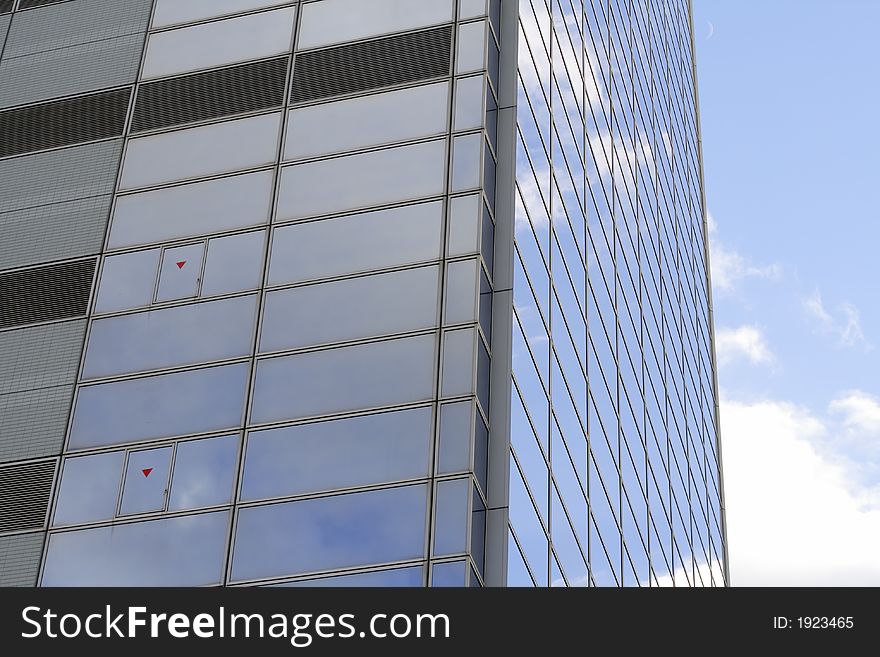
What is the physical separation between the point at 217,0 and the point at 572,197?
982 cm

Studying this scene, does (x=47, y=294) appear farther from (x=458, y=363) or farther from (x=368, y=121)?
(x=458, y=363)

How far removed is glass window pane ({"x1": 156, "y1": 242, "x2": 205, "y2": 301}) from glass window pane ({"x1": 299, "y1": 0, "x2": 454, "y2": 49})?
5.84 m

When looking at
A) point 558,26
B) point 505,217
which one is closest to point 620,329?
point 558,26

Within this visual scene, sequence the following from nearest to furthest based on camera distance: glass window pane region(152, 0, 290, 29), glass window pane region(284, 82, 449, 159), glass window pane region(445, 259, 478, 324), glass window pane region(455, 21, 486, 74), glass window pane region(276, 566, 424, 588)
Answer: glass window pane region(276, 566, 424, 588) < glass window pane region(445, 259, 478, 324) < glass window pane region(284, 82, 449, 159) < glass window pane region(455, 21, 486, 74) < glass window pane region(152, 0, 290, 29)

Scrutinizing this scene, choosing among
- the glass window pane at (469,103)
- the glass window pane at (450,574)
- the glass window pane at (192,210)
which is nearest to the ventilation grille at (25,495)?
the glass window pane at (192,210)

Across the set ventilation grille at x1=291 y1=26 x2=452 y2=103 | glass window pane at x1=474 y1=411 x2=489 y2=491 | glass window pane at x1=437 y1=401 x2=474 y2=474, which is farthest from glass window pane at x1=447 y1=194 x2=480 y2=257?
ventilation grille at x1=291 y1=26 x2=452 y2=103

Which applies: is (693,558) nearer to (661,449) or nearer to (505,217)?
(661,449)

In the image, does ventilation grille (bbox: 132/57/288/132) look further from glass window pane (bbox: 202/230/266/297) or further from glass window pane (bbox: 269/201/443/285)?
glass window pane (bbox: 269/201/443/285)

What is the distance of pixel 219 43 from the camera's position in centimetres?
3350

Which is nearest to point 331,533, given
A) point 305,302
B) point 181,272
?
point 305,302

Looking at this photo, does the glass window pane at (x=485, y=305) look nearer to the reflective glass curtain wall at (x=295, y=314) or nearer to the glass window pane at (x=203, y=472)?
the reflective glass curtain wall at (x=295, y=314)

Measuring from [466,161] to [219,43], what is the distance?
316 inches

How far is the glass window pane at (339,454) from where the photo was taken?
25391 millimetres

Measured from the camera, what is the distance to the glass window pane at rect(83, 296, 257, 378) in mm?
28219
